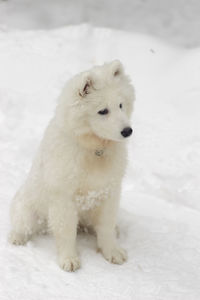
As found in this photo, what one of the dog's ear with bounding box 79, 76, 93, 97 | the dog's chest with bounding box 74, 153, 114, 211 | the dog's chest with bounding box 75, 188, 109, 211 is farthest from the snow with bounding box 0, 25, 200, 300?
the dog's ear with bounding box 79, 76, 93, 97

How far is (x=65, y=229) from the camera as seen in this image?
4.02 metres

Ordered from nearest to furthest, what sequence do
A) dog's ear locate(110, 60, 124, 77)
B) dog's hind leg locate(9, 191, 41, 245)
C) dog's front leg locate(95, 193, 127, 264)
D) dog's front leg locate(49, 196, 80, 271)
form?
1. dog's ear locate(110, 60, 124, 77)
2. dog's front leg locate(49, 196, 80, 271)
3. dog's front leg locate(95, 193, 127, 264)
4. dog's hind leg locate(9, 191, 41, 245)

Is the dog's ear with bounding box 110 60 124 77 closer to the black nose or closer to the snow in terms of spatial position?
the black nose

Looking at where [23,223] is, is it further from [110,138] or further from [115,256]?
[110,138]

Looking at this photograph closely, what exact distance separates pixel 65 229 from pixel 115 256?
627 millimetres

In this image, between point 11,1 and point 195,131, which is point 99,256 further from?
point 11,1

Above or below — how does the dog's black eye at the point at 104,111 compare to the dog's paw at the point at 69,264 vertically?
above

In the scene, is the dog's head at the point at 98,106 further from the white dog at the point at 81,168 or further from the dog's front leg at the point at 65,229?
the dog's front leg at the point at 65,229

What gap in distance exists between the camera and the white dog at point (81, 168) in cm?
354

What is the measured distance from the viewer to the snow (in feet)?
12.8

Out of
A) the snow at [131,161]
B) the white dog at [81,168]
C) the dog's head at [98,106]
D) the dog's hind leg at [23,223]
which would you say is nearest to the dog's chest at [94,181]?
the white dog at [81,168]

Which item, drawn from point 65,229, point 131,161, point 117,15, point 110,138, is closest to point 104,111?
point 110,138

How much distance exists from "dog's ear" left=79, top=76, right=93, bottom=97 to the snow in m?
1.64

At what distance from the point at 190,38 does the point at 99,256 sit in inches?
228
